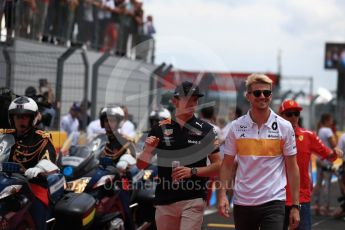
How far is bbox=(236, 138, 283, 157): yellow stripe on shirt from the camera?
7176mm

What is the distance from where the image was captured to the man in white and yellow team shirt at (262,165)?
711cm

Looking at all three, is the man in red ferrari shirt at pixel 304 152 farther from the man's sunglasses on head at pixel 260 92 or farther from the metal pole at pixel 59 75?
the metal pole at pixel 59 75

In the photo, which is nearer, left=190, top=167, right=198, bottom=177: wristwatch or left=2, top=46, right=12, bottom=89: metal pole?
left=190, top=167, right=198, bottom=177: wristwatch

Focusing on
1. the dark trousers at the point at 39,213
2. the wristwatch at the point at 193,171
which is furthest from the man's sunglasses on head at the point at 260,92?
the dark trousers at the point at 39,213

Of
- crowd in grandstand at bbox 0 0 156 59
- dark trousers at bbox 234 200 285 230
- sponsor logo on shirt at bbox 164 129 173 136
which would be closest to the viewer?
dark trousers at bbox 234 200 285 230

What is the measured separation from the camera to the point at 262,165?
23.5 feet

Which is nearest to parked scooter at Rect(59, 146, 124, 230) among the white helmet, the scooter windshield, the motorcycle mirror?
the motorcycle mirror

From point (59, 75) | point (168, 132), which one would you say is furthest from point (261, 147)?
point (59, 75)

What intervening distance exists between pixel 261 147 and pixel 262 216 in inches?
22.0

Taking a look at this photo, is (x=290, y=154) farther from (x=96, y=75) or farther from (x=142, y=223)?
(x=96, y=75)

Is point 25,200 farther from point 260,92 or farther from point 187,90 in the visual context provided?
point 260,92

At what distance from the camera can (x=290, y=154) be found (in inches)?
284

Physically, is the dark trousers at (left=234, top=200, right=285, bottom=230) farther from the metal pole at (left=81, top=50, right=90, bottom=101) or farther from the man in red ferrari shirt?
the metal pole at (left=81, top=50, right=90, bottom=101)

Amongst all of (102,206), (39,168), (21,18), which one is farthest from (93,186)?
(21,18)
